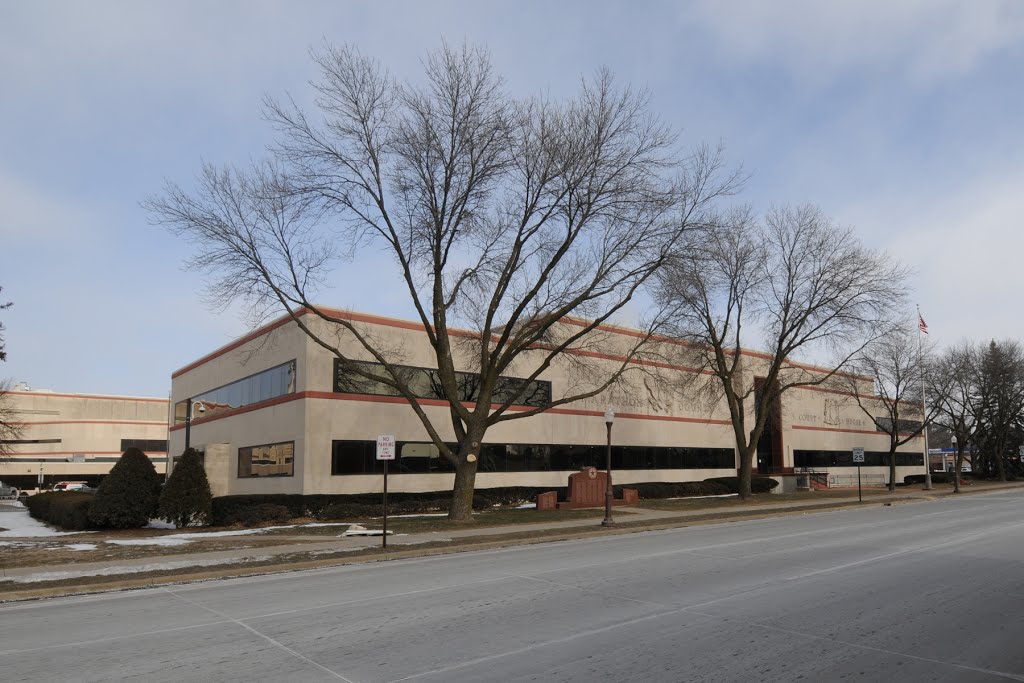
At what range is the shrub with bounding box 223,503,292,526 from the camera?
24.7 metres

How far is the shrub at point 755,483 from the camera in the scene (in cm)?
4203

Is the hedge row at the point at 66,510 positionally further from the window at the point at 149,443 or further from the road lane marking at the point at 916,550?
the window at the point at 149,443

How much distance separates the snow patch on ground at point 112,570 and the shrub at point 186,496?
1122 centimetres

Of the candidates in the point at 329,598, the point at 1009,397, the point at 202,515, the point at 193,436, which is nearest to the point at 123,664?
the point at 329,598

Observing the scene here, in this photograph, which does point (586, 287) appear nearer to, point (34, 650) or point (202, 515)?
point (202, 515)

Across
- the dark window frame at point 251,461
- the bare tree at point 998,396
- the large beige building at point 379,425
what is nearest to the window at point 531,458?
the large beige building at point 379,425

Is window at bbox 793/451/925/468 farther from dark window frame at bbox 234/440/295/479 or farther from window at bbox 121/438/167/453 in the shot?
window at bbox 121/438/167/453

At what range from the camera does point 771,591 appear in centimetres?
1033

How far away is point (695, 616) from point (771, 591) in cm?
224

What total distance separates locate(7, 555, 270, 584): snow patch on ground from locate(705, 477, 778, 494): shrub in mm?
32693

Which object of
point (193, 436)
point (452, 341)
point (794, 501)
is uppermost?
point (452, 341)

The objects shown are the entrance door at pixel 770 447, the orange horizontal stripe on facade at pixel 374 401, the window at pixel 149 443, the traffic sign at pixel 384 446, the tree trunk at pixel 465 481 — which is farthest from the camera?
the window at pixel 149 443

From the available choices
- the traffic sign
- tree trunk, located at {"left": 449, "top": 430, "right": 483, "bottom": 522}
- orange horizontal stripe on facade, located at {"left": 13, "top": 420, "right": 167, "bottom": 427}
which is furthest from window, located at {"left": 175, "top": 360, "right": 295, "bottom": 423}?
orange horizontal stripe on facade, located at {"left": 13, "top": 420, "right": 167, "bottom": 427}

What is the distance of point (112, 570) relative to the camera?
13.4m
